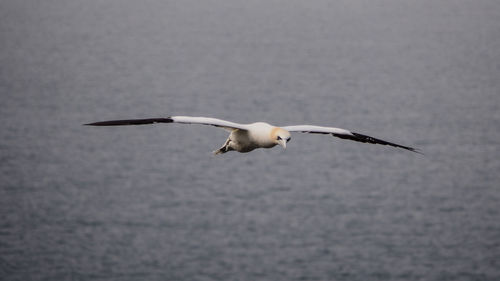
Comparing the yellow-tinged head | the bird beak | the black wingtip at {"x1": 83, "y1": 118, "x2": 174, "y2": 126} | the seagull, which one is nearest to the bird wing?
the seagull

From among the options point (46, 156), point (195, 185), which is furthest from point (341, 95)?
point (46, 156)

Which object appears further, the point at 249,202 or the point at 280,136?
the point at 249,202

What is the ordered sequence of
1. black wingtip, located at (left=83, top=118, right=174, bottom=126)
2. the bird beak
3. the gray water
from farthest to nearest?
1. the gray water
2. the bird beak
3. black wingtip, located at (left=83, top=118, right=174, bottom=126)

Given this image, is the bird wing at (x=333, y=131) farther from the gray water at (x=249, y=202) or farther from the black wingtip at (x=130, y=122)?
the gray water at (x=249, y=202)

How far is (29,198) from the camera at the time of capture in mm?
131625

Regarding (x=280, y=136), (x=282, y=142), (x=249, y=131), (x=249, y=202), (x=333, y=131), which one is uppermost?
(x=333, y=131)

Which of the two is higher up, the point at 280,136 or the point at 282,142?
the point at 280,136

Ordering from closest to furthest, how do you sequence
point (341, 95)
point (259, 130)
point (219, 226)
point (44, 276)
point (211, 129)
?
1. point (259, 130)
2. point (44, 276)
3. point (219, 226)
4. point (211, 129)
5. point (341, 95)

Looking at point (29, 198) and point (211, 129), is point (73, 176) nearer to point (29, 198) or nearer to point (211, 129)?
point (29, 198)

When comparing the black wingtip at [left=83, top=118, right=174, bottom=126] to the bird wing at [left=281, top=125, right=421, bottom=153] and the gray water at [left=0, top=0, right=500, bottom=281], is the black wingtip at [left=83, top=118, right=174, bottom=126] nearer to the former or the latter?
the bird wing at [left=281, top=125, right=421, bottom=153]

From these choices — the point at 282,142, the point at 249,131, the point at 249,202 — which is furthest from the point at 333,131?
the point at 249,202

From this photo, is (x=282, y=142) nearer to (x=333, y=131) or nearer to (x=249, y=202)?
(x=333, y=131)

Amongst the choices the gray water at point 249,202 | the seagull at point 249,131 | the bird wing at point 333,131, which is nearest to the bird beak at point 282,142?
the seagull at point 249,131

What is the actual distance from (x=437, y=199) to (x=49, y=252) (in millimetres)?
74463
